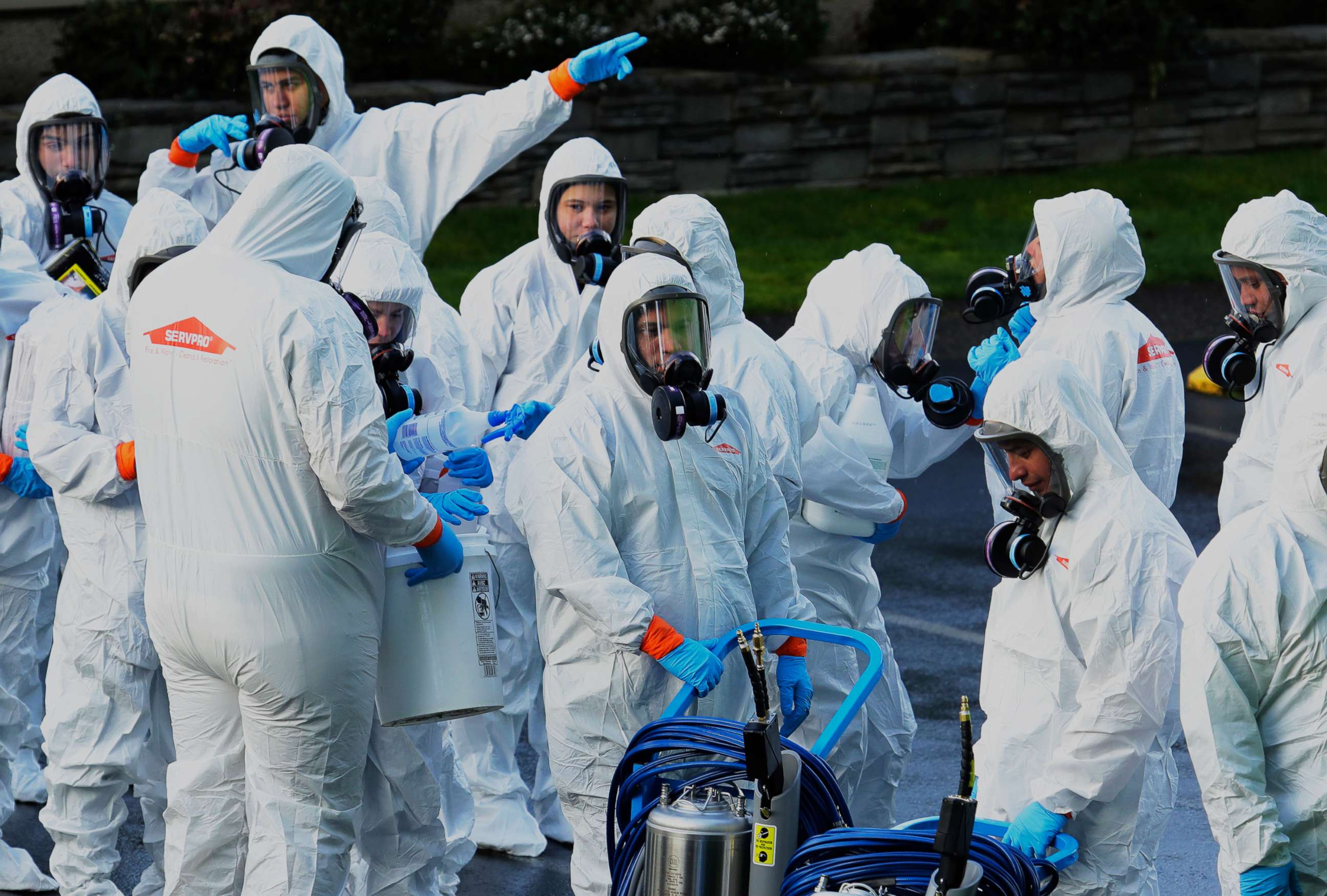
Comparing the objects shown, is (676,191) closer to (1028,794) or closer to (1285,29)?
(1285,29)

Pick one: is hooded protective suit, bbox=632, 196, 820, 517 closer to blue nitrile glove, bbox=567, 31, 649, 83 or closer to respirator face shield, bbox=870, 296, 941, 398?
respirator face shield, bbox=870, 296, 941, 398

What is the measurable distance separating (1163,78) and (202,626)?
13.5 meters

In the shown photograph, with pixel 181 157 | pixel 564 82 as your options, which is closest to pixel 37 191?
pixel 181 157

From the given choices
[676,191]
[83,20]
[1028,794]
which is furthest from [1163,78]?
[1028,794]

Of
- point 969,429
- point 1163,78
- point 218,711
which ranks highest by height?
point 1163,78

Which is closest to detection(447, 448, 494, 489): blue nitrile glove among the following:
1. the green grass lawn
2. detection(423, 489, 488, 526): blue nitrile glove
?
detection(423, 489, 488, 526): blue nitrile glove

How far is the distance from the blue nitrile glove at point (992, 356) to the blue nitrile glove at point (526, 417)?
1.64 m

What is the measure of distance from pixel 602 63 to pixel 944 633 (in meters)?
Answer: 2.93

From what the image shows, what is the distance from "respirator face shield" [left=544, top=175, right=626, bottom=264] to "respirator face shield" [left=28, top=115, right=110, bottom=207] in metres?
1.75

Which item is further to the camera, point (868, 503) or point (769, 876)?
point (868, 503)

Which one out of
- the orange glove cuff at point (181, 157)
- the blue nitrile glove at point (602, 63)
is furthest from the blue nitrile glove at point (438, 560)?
the orange glove cuff at point (181, 157)

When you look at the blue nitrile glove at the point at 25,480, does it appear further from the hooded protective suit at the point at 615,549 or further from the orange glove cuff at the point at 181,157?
the orange glove cuff at the point at 181,157

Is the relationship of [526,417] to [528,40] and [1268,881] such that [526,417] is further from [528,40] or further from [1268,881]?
[528,40]

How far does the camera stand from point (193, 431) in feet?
13.0
